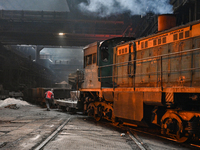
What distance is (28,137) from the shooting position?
629 cm

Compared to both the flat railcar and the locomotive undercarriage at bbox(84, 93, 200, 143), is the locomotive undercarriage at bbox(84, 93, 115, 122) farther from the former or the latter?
the locomotive undercarriage at bbox(84, 93, 200, 143)

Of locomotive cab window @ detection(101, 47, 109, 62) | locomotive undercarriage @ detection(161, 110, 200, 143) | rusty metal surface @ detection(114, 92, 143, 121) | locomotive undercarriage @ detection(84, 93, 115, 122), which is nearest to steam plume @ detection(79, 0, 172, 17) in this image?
locomotive cab window @ detection(101, 47, 109, 62)

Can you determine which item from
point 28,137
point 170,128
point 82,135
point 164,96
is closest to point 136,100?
point 164,96

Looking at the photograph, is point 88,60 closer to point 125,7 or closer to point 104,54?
point 104,54

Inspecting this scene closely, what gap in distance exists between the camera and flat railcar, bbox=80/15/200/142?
5762 mm

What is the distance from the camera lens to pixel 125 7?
20078 mm

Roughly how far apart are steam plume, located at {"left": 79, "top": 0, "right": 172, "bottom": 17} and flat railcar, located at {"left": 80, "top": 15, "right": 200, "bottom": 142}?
3428mm

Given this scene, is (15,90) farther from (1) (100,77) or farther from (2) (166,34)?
(2) (166,34)

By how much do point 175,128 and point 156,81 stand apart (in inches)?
64.3

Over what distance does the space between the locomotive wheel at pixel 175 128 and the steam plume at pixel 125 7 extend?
668 centimetres

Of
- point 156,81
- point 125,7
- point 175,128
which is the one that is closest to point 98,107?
point 156,81

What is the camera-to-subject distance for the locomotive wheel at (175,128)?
18.8 ft

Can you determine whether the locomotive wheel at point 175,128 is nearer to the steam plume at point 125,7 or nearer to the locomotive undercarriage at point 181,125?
the locomotive undercarriage at point 181,125

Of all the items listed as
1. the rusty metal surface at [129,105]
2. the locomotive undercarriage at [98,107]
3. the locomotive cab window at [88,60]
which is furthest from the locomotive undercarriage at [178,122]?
the locomotive cab window at [88,60]
